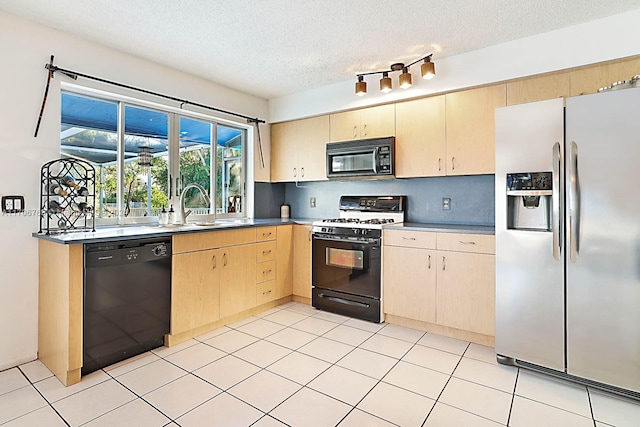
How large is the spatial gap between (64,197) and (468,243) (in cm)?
308

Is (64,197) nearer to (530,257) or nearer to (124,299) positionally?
(124,299)

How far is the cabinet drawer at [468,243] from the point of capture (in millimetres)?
2684

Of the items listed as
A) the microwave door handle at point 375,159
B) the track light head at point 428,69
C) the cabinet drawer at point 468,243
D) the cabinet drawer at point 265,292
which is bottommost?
the cabinet drawer at point 265,292

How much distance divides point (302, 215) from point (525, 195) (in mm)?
2723

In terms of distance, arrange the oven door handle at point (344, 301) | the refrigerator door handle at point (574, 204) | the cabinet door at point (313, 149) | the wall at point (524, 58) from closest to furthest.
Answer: the refrigerator door handle at point (574, 204) → the wall at point (524, 58) → the oven door handle at point (344, 301) → the cabinet door at point (313, 149)

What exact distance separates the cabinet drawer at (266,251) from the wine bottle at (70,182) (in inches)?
61.3

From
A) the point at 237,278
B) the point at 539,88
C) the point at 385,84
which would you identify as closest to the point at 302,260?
the point at 237,278

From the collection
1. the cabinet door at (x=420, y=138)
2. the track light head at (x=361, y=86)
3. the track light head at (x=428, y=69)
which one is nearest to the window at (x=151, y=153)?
the track light head at (x=361, y=86)

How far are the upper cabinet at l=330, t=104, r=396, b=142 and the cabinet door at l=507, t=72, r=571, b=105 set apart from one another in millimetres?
1054

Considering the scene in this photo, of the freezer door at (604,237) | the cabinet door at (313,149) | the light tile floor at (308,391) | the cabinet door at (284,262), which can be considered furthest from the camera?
the cabinet door at (313,149)

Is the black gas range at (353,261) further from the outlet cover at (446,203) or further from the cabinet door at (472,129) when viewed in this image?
the cabinet door at (472,129)

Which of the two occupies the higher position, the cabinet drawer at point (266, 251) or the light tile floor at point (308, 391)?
the cabinet drawer at point (266, 251)

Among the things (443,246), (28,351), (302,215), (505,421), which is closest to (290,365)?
(505,421)

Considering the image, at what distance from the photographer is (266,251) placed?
3.53 metres
